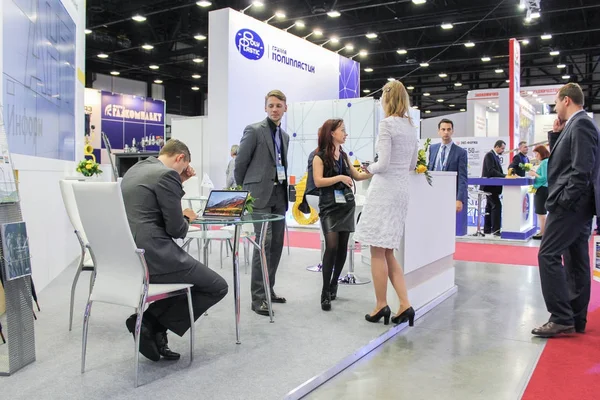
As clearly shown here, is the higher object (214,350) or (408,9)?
(408,9)

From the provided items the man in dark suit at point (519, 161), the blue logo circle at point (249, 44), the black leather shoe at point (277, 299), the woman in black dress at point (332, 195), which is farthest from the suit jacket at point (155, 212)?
the man in dark suit at point (519, 161)

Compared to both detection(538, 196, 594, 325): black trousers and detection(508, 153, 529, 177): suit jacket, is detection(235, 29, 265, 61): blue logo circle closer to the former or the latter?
detection(508, 153, 529, 177): suit jacket

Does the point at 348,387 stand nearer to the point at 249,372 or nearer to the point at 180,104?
the point at 249,372

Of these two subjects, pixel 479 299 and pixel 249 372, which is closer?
pixel 249 372

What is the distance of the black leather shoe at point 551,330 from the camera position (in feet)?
9.95

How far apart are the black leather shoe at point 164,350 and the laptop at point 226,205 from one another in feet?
2.09

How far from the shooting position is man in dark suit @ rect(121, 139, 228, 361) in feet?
7.66

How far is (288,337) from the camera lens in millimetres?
2922

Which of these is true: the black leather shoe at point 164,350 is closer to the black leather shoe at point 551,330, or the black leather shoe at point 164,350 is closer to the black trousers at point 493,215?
the black leather shoe at point 551,330

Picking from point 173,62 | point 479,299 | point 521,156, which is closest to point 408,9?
point 521,156

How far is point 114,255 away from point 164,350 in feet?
1.85

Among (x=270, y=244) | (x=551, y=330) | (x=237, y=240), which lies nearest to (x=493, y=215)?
(x=551, y=330)

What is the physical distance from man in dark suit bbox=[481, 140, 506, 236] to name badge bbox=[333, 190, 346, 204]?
5.08 m

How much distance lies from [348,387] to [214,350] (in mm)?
768
